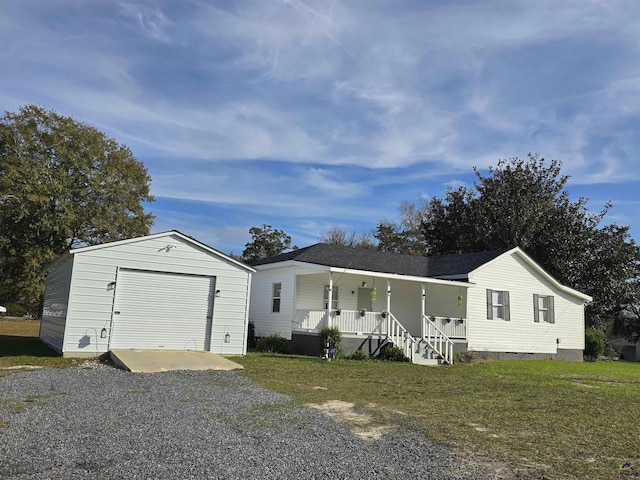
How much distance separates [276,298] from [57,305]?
736cm

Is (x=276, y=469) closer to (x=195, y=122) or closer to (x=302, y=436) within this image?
(x=302, y=436)

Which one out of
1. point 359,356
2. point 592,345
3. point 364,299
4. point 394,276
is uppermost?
point 394,276

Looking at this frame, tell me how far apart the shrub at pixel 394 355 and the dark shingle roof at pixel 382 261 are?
3.21m

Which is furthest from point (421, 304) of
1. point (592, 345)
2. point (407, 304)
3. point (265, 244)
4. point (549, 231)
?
point (265, 244)

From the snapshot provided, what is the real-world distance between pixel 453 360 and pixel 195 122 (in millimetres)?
12023

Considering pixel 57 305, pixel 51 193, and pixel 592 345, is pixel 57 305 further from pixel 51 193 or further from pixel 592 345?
pixel 592 345

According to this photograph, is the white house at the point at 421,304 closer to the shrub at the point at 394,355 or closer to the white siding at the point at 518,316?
the white siding at the point at 518,316

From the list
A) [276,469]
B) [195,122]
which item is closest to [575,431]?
[276,469]

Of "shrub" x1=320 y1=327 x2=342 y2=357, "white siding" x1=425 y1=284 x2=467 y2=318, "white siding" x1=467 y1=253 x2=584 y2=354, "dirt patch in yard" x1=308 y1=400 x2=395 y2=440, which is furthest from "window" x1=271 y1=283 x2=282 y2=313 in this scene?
"dirt patch in yard" x1=308 y1=400 x2=395 y2=440

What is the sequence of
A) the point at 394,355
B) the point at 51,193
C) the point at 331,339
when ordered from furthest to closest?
the point at 51,193
the point at 394,355
the point at 331,339

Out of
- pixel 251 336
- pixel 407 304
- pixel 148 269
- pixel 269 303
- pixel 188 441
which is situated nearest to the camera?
pixel 188 441

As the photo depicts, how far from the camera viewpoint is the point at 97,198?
28.1 meters

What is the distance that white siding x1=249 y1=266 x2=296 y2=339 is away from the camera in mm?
17406

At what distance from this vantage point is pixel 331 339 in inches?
593
